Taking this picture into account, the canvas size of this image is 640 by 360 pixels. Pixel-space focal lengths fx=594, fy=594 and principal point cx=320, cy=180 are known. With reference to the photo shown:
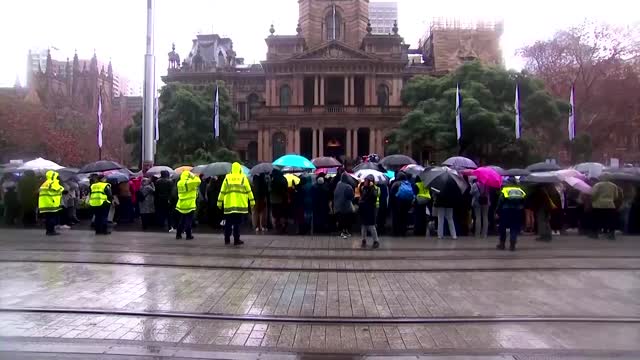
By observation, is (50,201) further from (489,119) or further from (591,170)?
(489,119)

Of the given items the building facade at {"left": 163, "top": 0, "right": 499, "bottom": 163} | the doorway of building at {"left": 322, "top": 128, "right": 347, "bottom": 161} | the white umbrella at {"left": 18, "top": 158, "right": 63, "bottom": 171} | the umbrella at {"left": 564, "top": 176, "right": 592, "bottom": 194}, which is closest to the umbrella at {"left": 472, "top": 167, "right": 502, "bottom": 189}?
the umbrella at {"left": 564, "top": 176, "right": 592, "bottom": 194}

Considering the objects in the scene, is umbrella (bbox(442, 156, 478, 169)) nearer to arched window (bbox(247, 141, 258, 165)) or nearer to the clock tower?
arched window (bbox(247, 141, 258, 165))

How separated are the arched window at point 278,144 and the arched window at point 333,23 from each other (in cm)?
1608

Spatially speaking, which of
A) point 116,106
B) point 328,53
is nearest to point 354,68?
point 328,53

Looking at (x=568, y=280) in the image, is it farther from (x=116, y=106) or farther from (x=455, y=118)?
(x=116, y=106)

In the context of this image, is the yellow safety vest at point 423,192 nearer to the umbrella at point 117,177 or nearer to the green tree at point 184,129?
the umbrella at point 117,177

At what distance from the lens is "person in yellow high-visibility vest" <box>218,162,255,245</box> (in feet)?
45.9

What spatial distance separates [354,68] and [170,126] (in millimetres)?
26668

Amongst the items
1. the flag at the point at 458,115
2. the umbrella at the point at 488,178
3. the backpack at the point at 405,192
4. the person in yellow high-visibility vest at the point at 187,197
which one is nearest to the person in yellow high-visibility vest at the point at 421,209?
the backpack at the point at 405,192

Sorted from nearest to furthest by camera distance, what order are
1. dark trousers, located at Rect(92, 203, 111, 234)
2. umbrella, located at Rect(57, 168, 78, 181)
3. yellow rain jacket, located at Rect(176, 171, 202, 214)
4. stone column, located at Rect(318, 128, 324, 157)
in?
yellow rain jacket, located at Rect(176, 171, 202, 214), dark trousers, located at Rect(92, 203, 111, 234), umbrella, located at Rect(57, 168, 78, 181), stone column, located at Rect(318, 128, 324, 157)

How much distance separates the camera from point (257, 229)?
703 inches

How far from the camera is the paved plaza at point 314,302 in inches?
259

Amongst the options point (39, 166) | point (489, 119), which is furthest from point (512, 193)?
point (489, 119)

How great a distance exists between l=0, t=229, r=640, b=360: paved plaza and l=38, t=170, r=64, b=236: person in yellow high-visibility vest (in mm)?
2156
